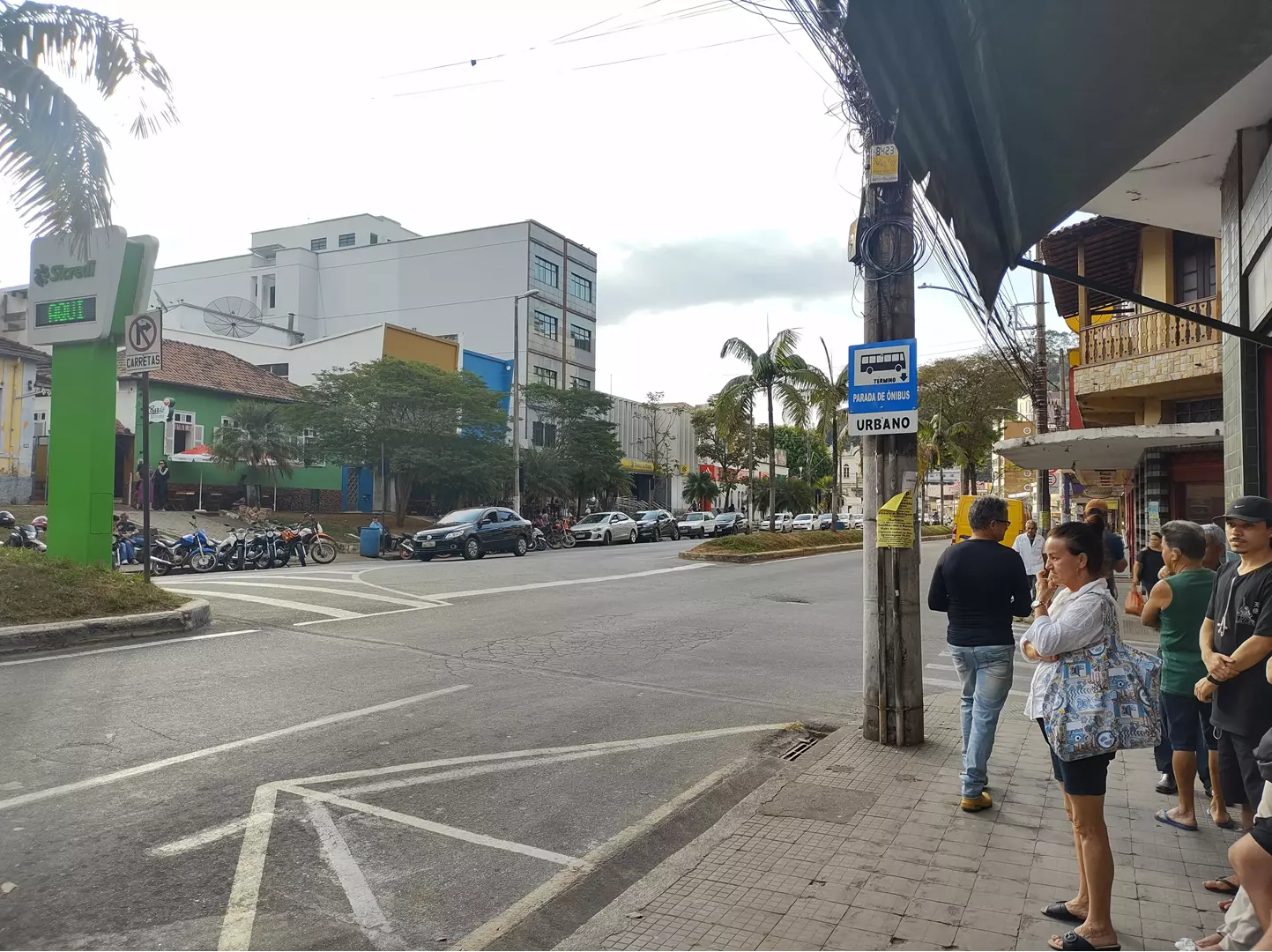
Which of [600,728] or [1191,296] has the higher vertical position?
[1191,296]

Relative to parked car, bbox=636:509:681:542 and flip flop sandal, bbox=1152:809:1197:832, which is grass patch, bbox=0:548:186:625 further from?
parked car, bbox=636:509:681:542

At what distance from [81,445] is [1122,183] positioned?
12.8m

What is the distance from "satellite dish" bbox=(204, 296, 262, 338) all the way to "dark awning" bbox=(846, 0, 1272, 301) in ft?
184

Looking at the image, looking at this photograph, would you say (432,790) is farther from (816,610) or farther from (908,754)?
(816,610)

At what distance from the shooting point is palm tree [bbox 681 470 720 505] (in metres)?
62.0

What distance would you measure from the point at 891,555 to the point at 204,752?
473 centimetres

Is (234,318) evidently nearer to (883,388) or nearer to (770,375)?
(770,375)

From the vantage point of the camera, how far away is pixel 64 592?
10258 millimetres

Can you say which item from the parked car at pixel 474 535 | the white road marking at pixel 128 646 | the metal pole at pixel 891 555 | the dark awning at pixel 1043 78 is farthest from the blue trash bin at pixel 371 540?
the dark awning at pixel 1043 78

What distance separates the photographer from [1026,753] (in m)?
6.42

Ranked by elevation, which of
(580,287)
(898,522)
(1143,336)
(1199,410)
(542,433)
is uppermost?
(580,287)

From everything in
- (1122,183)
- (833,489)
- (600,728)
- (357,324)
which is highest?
(357,324)

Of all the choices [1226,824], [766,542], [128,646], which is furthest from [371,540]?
[1226,824]

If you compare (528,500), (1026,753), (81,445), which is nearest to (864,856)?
(1026,753)
